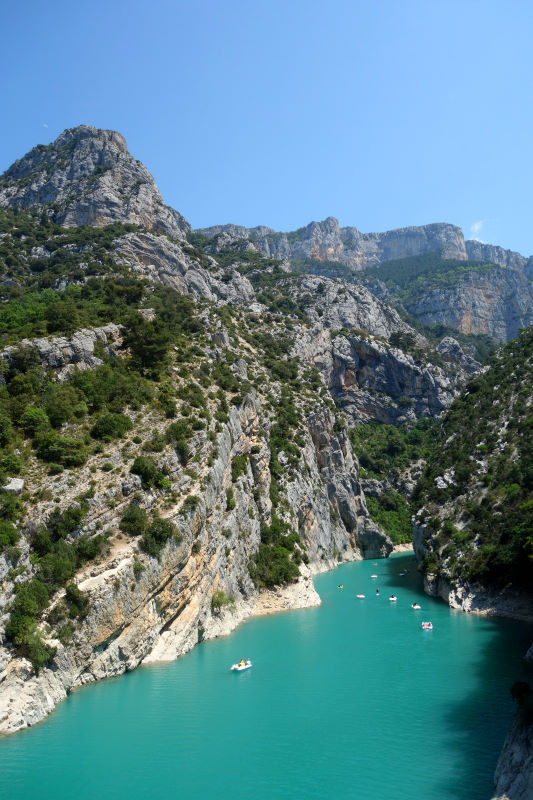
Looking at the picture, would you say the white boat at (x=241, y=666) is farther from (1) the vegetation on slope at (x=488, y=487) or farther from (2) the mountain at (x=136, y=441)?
(1) the vegetation on slope at (x=488, y=487)

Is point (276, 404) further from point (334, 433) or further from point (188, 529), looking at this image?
point (188, 529)

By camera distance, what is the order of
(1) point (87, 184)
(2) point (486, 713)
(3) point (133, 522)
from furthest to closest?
1. (1) point (87, 184)
2. (3) point (133, 522)
3. (2) point (486, 713)

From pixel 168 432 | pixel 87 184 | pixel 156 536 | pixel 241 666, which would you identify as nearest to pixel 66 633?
pixel 156 536

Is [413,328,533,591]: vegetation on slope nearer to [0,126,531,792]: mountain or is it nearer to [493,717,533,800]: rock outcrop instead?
[0,126,531,792]: mountain

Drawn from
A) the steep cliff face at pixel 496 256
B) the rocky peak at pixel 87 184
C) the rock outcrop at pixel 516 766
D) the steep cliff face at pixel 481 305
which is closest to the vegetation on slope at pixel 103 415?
the rocky peak at pixel 87 184

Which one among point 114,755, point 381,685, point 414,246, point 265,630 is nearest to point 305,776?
point 114,755

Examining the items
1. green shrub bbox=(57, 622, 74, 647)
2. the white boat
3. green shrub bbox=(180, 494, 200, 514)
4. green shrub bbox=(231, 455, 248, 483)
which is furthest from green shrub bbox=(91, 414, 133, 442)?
the white boat

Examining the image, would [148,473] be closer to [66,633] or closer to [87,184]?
[66,633]
